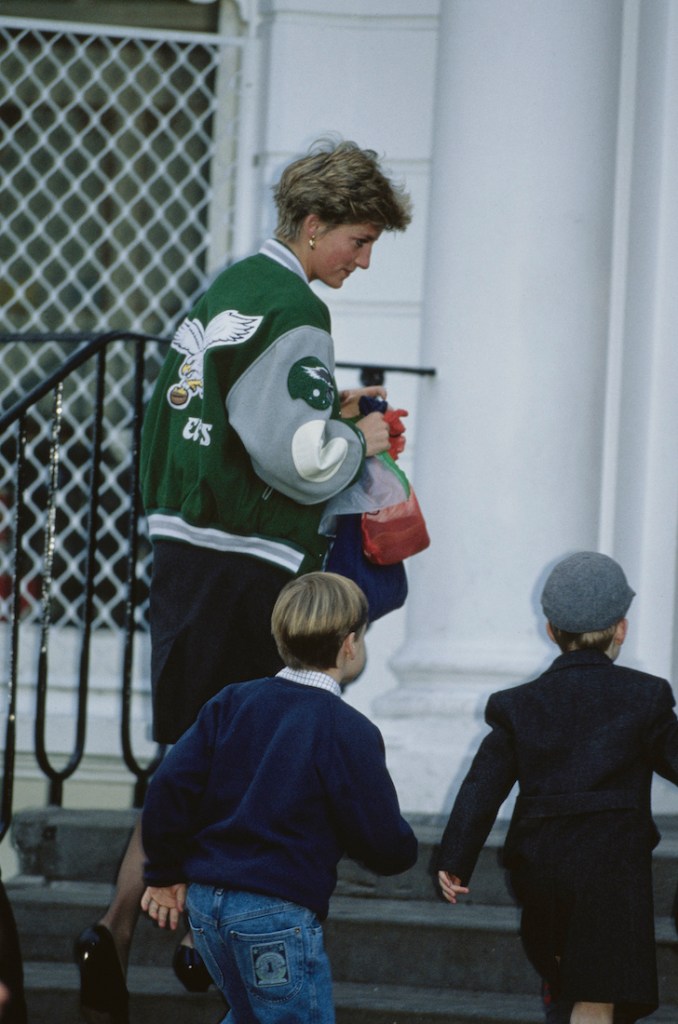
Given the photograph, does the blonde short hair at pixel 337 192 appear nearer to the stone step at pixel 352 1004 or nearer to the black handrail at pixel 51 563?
the black handrail at pixel 51 563

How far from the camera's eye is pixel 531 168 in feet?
14.3

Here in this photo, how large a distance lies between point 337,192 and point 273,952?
4.88ft

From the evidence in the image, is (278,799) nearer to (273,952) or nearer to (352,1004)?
(273,952)

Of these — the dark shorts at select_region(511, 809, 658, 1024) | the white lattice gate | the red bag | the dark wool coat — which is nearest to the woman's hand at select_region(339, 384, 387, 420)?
the red bag

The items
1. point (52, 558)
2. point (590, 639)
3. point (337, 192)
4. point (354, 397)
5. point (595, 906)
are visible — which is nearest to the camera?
point (595, 906)

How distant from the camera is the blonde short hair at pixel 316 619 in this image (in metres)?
2.66

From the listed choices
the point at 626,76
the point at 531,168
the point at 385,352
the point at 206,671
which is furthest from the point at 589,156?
the point at 206,671

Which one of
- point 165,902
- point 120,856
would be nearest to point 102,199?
point 120,856

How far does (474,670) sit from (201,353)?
1620 mm

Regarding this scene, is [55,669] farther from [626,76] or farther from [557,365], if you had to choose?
[626,76]

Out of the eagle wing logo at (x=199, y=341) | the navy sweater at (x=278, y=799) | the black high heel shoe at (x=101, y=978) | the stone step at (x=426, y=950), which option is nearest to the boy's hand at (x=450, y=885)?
the navy sweater at (x=278, y=799)

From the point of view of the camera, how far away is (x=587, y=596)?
2893 mm

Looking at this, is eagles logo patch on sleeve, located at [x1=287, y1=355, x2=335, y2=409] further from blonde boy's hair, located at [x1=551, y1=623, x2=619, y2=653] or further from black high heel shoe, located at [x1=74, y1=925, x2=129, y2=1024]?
black high heel shoe, located at [x1=74, y1=925, x2=129, y2=1024]

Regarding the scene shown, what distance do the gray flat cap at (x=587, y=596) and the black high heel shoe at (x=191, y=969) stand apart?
3.34ft
